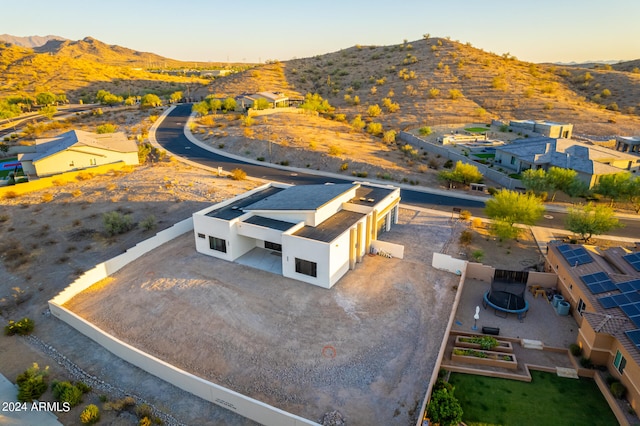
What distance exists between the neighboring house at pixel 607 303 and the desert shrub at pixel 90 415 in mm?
26140

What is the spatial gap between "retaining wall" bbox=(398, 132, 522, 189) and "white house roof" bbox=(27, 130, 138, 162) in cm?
5048

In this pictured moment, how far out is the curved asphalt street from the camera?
42.9m

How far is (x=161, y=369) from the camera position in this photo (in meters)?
21.3

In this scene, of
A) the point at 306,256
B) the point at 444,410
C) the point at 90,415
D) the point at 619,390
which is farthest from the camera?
the point at 306,256

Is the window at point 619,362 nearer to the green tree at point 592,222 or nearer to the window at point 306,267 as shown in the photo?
the green tree at point 592,222

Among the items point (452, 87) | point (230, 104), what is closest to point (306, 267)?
point (230, 104)

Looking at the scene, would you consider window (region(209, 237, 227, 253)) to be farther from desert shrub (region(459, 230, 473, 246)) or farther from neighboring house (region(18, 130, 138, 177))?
neighboring house (region(18, 130, 138, 177))

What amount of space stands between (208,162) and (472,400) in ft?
184

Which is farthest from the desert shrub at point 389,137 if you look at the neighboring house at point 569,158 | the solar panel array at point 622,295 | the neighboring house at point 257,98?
the solar panel array at point 622,295

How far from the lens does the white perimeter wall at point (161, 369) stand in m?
18.4

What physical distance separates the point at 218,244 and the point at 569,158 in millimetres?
48065

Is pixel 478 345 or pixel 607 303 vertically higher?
pixel 607 303

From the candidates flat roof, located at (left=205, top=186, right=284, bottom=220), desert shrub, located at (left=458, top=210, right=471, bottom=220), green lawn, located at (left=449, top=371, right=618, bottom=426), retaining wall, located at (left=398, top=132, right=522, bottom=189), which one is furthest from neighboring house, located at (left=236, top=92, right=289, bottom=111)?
green lawn, located at (left=449, top=371, right=618, bottom=426)

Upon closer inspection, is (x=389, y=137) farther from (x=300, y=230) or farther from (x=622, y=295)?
(x=622, y=295)
